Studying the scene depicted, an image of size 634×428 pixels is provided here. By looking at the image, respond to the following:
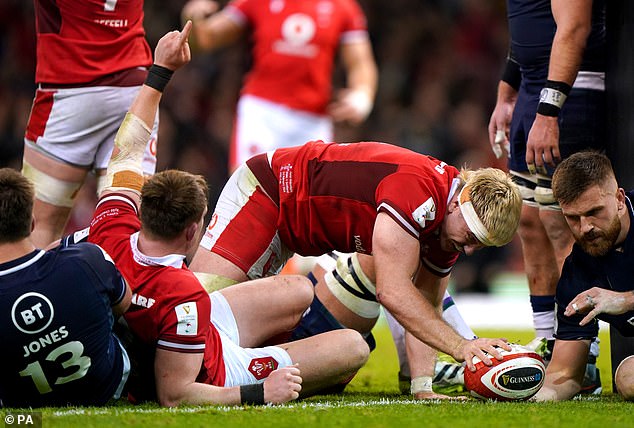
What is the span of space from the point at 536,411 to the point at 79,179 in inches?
125

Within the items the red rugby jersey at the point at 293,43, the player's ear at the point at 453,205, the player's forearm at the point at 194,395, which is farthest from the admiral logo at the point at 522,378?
the red rugby jersey at the point at 293,43

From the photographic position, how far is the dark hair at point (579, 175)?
4.84 metres

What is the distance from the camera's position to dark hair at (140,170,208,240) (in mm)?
4543

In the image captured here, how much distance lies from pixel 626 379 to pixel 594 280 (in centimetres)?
50

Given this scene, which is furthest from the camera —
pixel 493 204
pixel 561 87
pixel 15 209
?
pixel 561 87

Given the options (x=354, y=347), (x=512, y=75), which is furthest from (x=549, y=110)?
(x=354, y=347)

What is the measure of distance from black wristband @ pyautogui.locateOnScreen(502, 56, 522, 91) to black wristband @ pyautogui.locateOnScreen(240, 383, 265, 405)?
2.87 m

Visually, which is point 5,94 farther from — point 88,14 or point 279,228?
point 279,228

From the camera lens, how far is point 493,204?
190 inches

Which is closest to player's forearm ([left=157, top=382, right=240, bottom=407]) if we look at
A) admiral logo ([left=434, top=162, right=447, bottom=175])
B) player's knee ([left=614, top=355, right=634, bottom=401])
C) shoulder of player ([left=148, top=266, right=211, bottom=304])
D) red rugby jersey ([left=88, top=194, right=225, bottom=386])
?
red rugby jersey ([left=88, top=194, right=225, bottom=386])

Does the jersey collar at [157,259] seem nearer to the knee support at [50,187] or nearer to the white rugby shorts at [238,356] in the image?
the white rugby shorts at [238,356]

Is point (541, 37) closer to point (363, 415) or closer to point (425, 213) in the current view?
point (425, 213)

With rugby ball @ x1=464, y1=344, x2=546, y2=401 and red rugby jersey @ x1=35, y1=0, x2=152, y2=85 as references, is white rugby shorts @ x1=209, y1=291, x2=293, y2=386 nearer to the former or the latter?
rugby ball @ x1=464, y1=344, x2=546, y2=401

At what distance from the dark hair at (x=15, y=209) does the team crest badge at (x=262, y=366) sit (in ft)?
4.00
